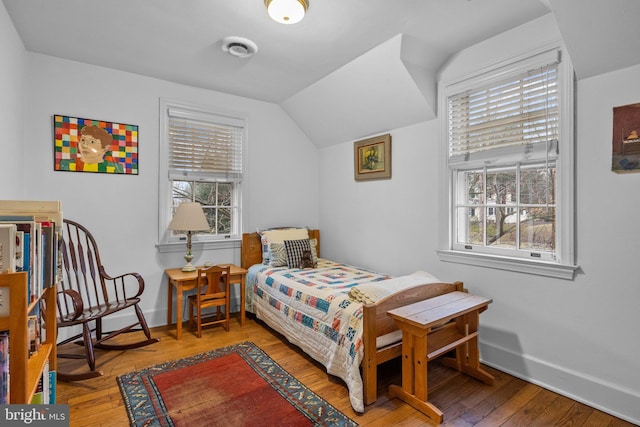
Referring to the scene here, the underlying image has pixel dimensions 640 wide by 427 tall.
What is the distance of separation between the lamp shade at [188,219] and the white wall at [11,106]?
46.0 inches

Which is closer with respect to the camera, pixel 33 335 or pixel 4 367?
pixel 4 367

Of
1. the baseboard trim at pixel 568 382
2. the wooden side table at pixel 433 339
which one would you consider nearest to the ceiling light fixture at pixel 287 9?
the wooden side table at pixel 433 339

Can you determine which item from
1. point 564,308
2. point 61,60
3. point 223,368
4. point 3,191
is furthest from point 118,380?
point 564,308

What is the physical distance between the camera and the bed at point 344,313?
6.58ft

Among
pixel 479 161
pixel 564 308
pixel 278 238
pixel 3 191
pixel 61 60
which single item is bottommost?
pixel 564 308

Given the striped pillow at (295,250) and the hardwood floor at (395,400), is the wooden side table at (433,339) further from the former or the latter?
the striped pillow at (295,250)

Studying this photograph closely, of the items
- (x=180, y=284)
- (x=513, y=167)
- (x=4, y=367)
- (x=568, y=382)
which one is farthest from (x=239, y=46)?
(x=568, y=382)

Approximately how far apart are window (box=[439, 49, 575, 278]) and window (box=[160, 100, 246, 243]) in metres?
2.34

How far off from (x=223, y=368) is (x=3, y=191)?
1945mm

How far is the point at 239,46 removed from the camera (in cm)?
263

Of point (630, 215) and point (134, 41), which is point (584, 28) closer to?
point (630, 215)

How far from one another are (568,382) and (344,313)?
1515 mm

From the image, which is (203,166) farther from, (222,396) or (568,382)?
(568,382)

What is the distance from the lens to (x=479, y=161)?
2.58 m
